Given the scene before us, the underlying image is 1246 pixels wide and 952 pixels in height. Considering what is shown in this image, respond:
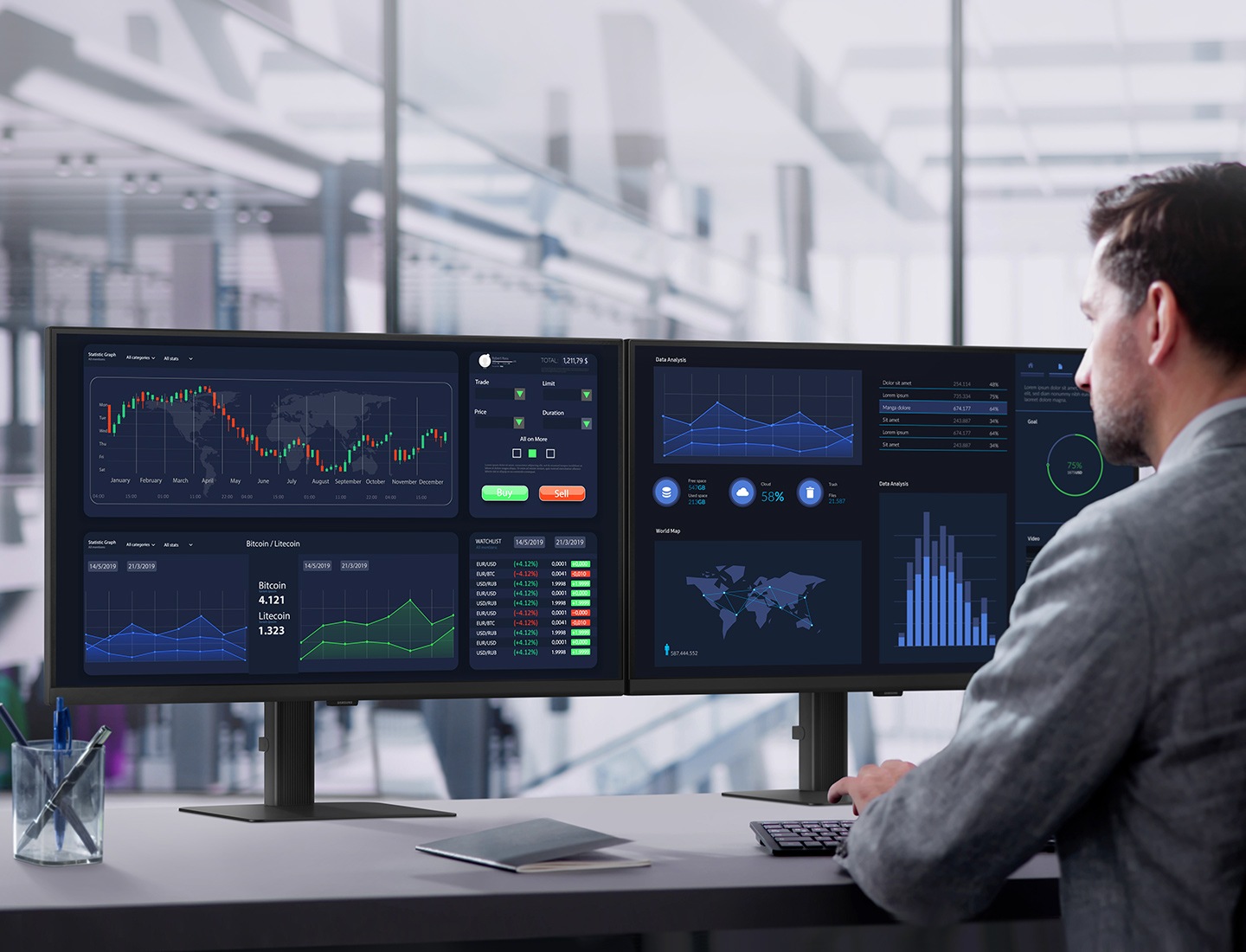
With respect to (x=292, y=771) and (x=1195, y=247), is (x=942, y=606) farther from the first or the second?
(x=292, y=771)

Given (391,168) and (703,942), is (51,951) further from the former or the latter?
(391,168)

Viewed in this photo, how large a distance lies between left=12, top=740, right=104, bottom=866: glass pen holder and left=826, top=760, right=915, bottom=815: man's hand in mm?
926

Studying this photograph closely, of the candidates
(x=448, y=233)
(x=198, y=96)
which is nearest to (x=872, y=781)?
(x=448, y=233)

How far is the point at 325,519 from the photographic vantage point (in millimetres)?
1693

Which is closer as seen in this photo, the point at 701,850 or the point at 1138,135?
the point at 701,850

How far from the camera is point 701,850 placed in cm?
148

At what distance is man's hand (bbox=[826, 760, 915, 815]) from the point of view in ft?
4.64

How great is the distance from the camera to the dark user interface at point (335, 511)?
164 centimetres

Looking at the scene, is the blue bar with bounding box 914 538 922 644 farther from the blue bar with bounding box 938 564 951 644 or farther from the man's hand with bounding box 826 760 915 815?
the man's hand with bounding box 826 760 915 815

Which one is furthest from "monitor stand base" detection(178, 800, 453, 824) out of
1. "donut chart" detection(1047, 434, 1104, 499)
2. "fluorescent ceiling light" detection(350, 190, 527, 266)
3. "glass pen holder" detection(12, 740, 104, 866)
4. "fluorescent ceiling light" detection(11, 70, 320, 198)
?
"fluorescent ceiling light" detection(11, 70, 320, 198)

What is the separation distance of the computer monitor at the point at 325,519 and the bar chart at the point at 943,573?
1.43 ft

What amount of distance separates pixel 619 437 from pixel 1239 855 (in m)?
1.01

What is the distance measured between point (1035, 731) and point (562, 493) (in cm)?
89

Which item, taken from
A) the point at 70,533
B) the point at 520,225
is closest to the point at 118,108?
the point at 520,225
